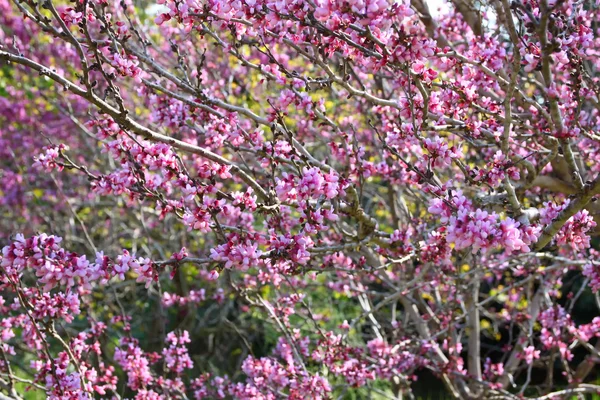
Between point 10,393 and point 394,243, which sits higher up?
point 394,243

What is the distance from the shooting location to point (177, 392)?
457cm

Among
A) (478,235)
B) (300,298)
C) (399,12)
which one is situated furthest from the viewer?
(300,298)

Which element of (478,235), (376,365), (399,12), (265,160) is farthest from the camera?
(376,365)

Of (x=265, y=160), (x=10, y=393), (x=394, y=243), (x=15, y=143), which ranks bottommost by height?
(x=10, y=393)

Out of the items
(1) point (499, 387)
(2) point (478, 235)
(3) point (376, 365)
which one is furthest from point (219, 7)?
(1) point (499, 387)

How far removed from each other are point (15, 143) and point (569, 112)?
8210 mm

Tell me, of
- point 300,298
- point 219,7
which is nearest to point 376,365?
point 300,298

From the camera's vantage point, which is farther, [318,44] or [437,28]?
[437,28]

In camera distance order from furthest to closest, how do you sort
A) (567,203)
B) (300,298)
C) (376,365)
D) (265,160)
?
(376,365) → (300,298) → (265,160) → (567,203)

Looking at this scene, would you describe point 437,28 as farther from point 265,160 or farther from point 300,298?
point 300,298

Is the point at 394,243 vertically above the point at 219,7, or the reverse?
the point at 219,7

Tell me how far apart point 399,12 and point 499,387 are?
3648 mm

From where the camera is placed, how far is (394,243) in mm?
3328

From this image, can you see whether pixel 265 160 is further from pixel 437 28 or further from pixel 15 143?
pixel 15 143
